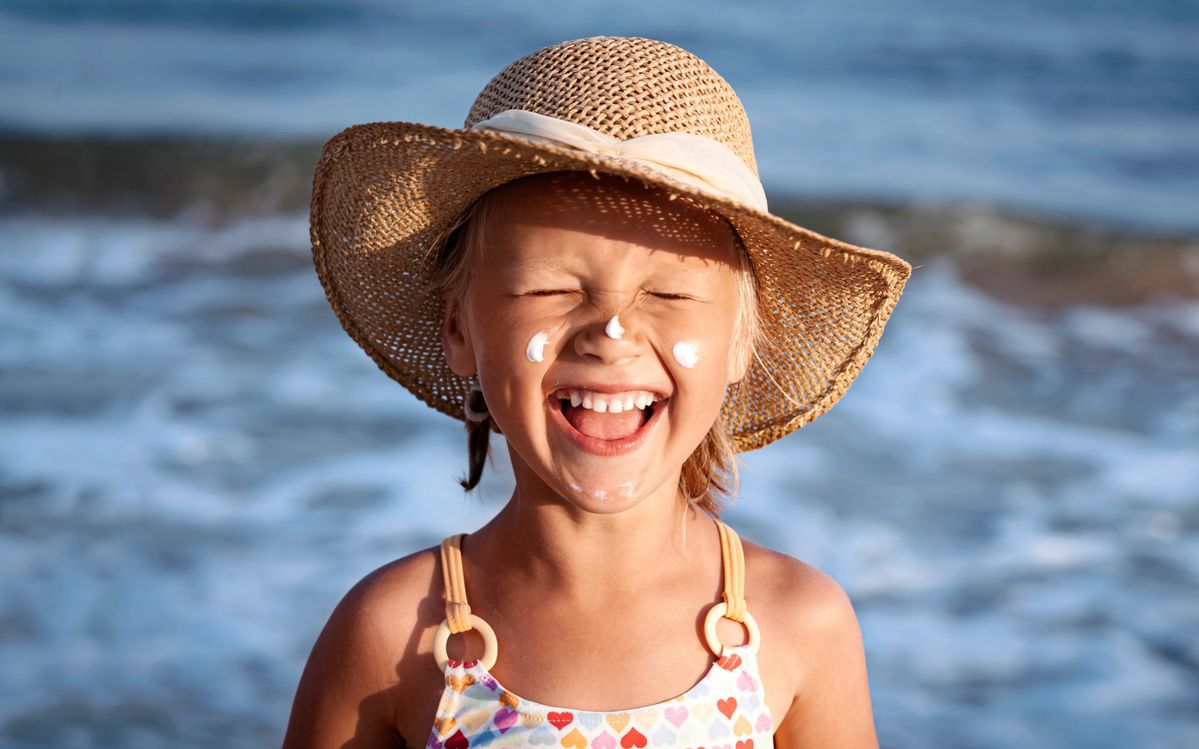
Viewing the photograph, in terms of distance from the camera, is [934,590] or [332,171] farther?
[934,590]

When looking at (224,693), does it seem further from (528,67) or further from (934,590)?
(528,67)

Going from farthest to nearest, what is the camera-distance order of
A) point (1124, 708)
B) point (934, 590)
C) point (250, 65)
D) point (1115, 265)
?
point (250, 65)
point (1115, 265)
point (934, 590)
point (1124, 708)

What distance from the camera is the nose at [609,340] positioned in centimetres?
190

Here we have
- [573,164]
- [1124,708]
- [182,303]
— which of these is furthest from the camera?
[182,303]

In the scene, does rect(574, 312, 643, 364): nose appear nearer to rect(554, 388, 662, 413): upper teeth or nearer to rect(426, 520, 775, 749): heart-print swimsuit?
rect(554, 388, 662, 413): upper teeth

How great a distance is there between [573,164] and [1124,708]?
3.33 m

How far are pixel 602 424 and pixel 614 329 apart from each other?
0.51 ft

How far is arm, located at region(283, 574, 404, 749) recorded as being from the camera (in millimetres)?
2119

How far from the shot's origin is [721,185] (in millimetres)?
1884

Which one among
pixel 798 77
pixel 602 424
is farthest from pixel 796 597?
pixel 798 77

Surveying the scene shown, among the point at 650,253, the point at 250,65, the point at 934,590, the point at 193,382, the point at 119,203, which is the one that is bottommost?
the point at 650,253

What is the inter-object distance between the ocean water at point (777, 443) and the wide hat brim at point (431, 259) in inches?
13.7

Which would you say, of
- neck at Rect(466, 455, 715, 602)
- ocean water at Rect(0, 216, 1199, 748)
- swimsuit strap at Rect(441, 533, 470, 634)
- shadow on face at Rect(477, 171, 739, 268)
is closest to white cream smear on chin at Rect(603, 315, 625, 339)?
shadow on face at Rect(477, 171, 739, 268)

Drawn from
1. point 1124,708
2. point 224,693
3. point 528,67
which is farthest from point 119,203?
point 528,67
